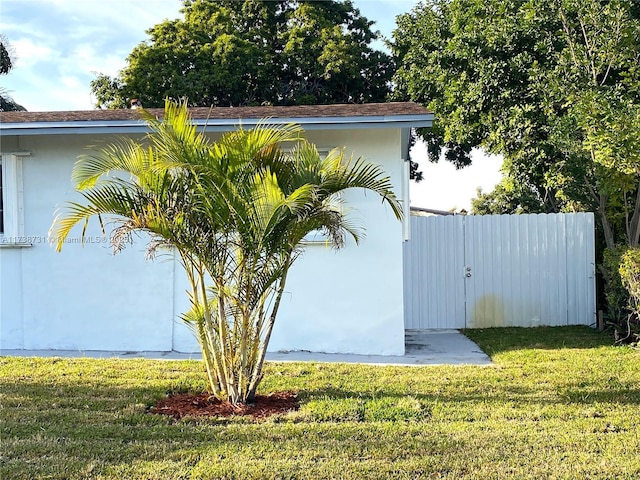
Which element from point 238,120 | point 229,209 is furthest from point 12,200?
point 229,209

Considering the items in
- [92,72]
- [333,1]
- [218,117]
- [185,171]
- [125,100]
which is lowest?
[185,171]

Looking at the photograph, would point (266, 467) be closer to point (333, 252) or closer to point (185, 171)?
point (185, 171)

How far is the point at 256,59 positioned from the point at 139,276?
41.4 ft

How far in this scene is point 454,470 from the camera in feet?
12.3

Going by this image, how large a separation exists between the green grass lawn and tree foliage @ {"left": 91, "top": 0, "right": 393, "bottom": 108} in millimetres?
13519

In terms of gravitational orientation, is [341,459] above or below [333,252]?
below

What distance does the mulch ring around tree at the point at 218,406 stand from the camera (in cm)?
497

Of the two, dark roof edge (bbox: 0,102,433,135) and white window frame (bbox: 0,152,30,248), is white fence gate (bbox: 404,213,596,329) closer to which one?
dark roof edge (bbox: 0,102,433,135)

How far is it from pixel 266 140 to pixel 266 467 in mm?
2594

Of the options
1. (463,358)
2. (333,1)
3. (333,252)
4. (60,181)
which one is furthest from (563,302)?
(333,1)

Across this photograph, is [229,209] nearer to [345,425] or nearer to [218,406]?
[218,406]

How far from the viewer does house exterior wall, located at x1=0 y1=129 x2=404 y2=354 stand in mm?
7812

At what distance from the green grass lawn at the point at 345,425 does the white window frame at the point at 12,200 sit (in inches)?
75.0

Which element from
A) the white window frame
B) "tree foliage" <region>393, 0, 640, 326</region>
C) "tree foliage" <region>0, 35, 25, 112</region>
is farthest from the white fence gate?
"tree foliage" <region>0, 35, 25, 112</region>
